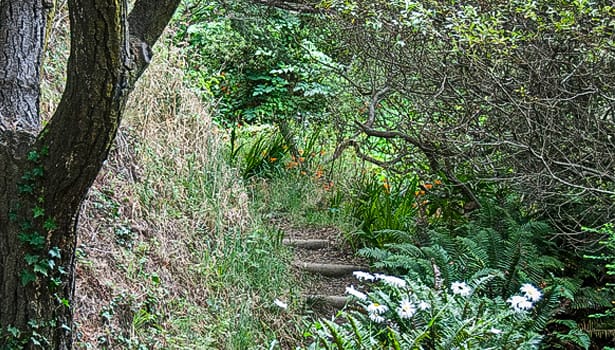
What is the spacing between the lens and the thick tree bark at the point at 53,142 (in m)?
2.53

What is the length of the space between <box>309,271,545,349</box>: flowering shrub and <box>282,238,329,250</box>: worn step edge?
2.34 m

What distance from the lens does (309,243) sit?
253 inches

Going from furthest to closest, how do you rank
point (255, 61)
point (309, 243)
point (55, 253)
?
1. point (255, 61)
2. point (309, 243)
3. point (55, 253)

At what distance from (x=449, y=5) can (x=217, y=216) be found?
7.88ft

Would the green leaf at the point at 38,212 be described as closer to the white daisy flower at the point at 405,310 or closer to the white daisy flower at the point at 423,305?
the white daisy flower at the point at 405,310

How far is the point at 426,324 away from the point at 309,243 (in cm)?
286

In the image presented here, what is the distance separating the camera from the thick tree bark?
2531 mm

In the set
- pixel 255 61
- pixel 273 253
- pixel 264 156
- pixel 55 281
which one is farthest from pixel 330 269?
pixel 255 61

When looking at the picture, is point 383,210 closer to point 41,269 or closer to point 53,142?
point 41,269

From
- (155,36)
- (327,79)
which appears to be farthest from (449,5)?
(327,79)

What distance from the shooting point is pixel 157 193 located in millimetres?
5062

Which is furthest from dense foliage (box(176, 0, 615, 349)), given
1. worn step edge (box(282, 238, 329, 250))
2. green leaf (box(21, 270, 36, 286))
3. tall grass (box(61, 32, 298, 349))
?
green leaf (box(21, 270, 36, 286))

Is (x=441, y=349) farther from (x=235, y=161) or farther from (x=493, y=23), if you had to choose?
(x=235, y=161)

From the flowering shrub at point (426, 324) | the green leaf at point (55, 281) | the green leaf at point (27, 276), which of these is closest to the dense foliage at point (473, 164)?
the flowering shrub at point (426, 324)
